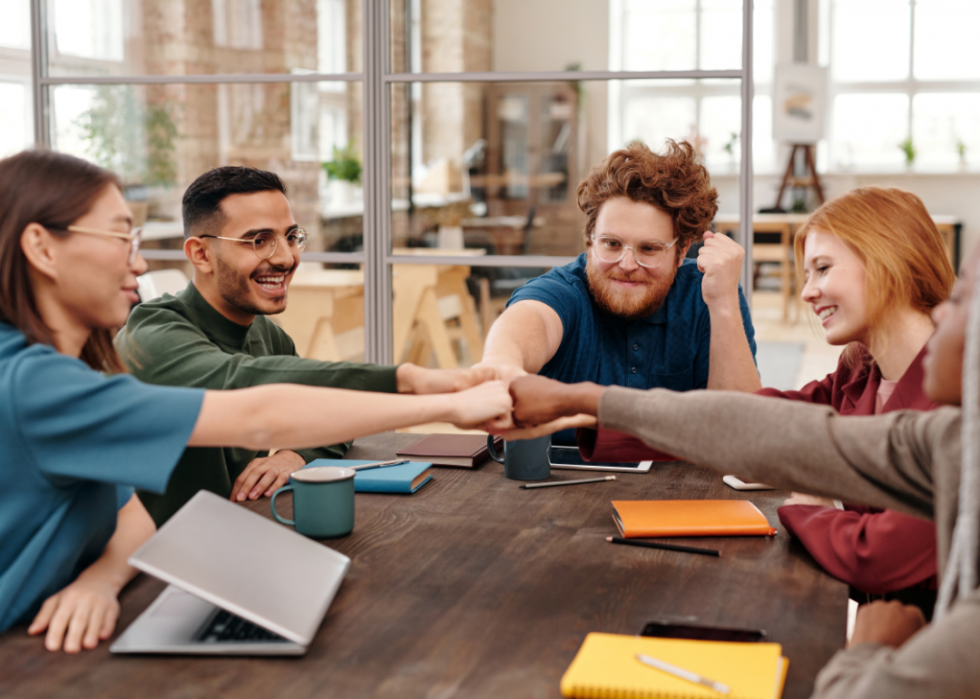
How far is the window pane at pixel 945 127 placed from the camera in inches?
390

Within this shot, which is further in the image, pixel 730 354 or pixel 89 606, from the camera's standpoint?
pixel 730 354

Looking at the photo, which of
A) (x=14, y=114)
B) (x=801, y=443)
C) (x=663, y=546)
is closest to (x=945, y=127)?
(x=14, y=114)

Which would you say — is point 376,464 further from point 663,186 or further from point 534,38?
point 534,38

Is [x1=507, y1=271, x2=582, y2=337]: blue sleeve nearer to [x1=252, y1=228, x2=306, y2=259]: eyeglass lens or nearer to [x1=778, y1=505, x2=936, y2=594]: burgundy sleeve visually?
[x1=252, y1=228, x2=306, y2=259]: eyeglass lens

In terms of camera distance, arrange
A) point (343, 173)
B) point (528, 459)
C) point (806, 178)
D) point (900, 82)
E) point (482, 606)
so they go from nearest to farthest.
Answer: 1. point (482, 606)
2. point (528, 459)
3. point (343, 173)
4. point (806, 178)
5. point (900, 82)

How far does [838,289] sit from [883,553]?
54 cm

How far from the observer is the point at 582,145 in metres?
4.07

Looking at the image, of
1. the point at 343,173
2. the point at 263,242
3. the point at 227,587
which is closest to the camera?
the point at 227,587

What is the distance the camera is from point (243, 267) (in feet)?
6.54

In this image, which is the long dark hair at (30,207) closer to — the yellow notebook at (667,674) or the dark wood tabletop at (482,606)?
the dark wood tabletop at (482,606)

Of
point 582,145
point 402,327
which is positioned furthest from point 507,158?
point 402,327

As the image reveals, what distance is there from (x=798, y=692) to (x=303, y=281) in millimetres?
3317

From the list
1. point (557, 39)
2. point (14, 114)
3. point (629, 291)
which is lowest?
point (629, 291)

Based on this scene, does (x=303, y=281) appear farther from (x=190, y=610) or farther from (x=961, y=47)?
(x=961, y=47)
